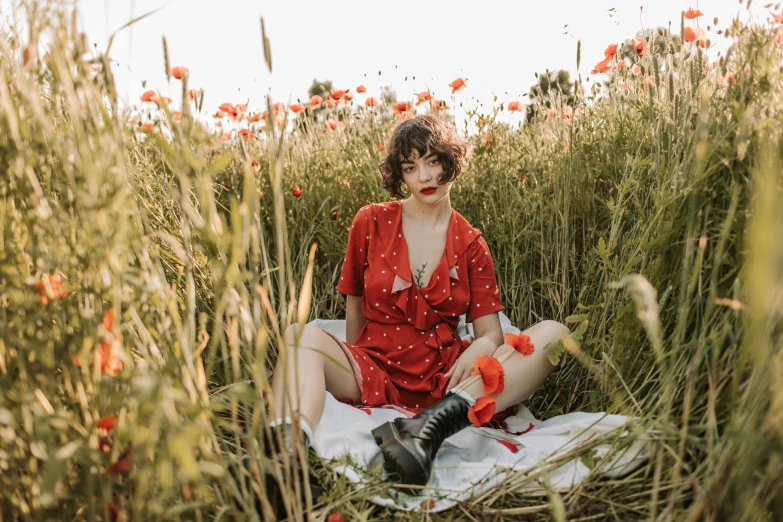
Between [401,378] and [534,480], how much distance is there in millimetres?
703

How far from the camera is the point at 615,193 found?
220 cm

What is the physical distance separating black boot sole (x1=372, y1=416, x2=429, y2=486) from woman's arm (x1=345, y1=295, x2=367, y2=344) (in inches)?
29.9

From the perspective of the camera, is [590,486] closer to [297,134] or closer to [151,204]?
[151,204]

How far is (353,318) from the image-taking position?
7.23 feet

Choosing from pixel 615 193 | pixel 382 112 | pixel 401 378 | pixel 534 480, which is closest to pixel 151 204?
pixel 401 378

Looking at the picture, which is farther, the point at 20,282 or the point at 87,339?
the point at 20,282

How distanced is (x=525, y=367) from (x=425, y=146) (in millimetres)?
795

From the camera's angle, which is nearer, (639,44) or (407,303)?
(407,303)

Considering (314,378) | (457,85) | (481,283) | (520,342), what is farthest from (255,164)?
(520,342)

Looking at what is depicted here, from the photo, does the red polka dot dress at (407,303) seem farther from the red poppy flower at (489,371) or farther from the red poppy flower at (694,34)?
the red poppy flower at (694,34)

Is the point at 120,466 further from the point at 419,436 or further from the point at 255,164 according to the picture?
the point at 255,164

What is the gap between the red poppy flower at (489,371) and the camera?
1677mm

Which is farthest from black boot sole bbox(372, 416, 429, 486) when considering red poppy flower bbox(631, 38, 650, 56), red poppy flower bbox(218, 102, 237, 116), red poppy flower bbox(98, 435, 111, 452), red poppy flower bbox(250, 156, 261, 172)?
red poppy flower bbox(218, 102, 237, 116)

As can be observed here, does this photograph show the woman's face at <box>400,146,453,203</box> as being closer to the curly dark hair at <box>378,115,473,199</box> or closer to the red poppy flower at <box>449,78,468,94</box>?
the curly dark hair at <box>378,115,473,199</box>
